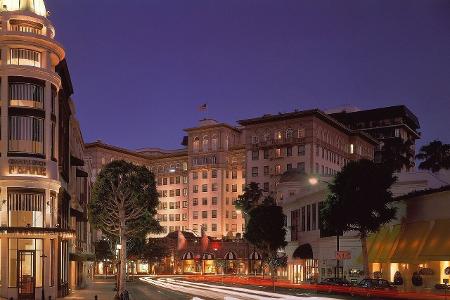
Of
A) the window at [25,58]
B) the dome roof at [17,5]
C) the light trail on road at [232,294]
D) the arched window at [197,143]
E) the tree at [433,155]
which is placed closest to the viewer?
the window at [25,58]

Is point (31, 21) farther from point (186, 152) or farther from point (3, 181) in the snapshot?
point (186, 152)

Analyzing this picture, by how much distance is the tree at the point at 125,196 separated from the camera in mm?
55250

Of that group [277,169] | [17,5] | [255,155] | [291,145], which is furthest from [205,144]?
[17,5]

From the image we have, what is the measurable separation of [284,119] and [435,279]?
300 ft

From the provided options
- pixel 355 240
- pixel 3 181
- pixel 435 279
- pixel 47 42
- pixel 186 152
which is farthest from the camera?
pixel 186 152

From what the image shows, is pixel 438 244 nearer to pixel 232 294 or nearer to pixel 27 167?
pixel 232 294

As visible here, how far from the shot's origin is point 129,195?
55875 millimetres

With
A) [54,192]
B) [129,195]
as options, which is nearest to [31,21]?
[54,192]

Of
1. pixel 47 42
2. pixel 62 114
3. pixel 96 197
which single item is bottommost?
pixel 96 197

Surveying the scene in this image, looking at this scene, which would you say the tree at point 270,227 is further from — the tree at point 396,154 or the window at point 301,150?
the window at point 301,150

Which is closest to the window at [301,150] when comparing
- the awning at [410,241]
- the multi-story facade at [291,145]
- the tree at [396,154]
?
the multi-story facade at [291,145]

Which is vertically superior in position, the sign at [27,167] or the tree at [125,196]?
the sign at [27,167]

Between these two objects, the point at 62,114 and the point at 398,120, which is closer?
the point at 62,114

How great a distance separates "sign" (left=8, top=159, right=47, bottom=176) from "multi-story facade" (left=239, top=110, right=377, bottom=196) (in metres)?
91.9
